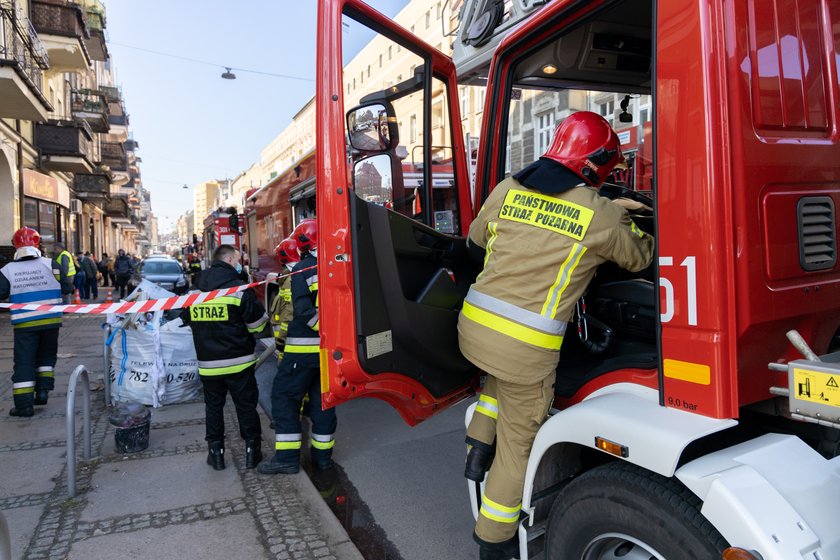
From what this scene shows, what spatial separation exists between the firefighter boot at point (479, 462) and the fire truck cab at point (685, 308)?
13cm

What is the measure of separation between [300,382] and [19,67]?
37.1ft

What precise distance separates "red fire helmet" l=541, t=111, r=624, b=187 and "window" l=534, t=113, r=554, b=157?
93 cm

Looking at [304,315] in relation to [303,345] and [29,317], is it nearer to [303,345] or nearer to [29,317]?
[303,345]

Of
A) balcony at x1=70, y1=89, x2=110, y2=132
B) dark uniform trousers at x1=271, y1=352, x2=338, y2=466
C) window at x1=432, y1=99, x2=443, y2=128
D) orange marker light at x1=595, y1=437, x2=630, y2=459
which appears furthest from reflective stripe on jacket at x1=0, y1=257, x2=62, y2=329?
balcony at x1=70, y1=89, x2=110, y2=132

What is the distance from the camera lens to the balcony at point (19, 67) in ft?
37.3

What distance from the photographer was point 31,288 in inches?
210

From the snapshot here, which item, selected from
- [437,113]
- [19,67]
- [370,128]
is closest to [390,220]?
[370,128]

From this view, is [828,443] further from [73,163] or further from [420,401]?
[73,163]

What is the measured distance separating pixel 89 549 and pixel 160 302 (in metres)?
2.17

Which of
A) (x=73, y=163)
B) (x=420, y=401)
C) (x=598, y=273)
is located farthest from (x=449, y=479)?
(x=73, y=163)

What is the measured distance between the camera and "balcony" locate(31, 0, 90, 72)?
16.2 m

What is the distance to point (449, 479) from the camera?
4.00 m

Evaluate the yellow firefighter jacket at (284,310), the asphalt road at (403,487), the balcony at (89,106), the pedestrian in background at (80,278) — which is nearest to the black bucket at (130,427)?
the yellow firefighter jacket at (284,310)

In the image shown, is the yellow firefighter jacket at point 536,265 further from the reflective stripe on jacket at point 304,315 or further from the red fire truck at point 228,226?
the red fire truck at point 228,226
